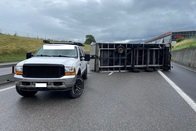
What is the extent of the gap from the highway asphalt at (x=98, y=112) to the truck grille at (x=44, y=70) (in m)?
0.79

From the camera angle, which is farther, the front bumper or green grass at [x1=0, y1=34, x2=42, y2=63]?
green grass at [x1=0, y1=34, x2=42, y2=63]

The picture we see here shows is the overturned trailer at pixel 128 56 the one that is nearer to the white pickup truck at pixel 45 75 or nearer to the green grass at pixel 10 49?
the white pickup truck at pixel 45 75

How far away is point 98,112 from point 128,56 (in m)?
13.3

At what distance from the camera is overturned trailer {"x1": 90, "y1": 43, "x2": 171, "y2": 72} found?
19547mm

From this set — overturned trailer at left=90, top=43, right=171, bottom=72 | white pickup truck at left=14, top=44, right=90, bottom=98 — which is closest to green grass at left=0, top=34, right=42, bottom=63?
overturned trailer at left=90, top=43, right=171, bottom=72

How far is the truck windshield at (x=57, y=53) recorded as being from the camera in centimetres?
1022

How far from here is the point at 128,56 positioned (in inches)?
789

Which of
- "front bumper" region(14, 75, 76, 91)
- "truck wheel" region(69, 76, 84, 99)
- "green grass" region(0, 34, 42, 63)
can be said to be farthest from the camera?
"green grass" region(0, 34, 42, 63)

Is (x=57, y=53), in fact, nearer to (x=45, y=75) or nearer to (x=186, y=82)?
(x=45, y=75)

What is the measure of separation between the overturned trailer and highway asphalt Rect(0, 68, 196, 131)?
32.0 ft

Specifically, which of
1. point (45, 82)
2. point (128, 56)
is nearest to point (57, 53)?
point (45, 82)

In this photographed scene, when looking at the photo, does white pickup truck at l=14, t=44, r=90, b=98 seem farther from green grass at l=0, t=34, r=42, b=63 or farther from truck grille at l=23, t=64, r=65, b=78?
green grass at l=0, t=34, r=42, b=63

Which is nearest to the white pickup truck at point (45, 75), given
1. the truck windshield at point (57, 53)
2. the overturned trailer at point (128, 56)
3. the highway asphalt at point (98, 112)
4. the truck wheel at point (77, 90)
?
the truck wheel at point (77, 90)

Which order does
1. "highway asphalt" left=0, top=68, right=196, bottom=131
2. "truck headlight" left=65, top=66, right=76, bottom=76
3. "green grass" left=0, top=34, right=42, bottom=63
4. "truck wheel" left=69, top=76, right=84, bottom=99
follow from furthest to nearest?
"green grass" left=0, top=34, right=42, bottom=63, "truck wheel" left=69, top=76, right=84, bottom=99, "truck headlight" left=65, top=66, right=76, bottom=76, "highway asphalt" left=0, top=68, right=196, bottom=131
